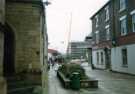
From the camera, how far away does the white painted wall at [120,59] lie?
2933 cm

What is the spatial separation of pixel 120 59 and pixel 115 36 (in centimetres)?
348

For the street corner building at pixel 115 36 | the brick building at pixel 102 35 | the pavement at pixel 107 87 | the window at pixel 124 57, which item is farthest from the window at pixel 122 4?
the pavement at pixel 107 87

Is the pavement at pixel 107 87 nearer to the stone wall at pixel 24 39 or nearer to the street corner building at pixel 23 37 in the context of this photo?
Answer: the street corner building at pixel 23 37

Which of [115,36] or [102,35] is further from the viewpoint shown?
[102,35]

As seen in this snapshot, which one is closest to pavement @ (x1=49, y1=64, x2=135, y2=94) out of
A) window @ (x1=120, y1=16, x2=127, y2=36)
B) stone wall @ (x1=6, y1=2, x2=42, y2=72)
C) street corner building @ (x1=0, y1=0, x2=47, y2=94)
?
street corner building @ (x1=0, y1=0, x2=47, y2=94)

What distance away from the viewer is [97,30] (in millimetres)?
45906

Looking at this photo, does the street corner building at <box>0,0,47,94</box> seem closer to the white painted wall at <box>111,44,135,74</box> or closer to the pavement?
the pavement

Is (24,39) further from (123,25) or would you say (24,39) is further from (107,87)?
(123,25)

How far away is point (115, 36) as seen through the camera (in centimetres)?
3566

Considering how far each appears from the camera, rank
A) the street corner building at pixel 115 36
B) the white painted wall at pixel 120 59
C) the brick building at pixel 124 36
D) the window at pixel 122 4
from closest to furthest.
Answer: the white painted wall at pixel 120 59, the brick building at pixel 124 36, the street corner building at pixel 115 36, the window at pixel 122 4

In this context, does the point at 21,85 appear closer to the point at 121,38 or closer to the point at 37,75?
the point at 37,75

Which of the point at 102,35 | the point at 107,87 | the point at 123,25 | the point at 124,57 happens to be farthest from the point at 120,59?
the point at 107,87

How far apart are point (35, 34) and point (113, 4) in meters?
21.3

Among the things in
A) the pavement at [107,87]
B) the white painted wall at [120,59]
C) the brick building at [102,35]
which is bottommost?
the pavement at [107,87]
